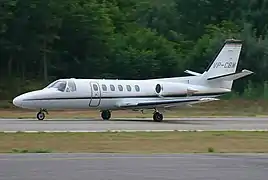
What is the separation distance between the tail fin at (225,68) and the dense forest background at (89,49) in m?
17.8

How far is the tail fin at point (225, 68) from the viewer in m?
46.2

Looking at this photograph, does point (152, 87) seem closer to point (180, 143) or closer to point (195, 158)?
point (180, 143)

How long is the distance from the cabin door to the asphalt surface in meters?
21.3

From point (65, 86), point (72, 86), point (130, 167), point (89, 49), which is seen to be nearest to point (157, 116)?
point (72, 86)

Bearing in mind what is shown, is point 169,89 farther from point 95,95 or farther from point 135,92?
point 95,95

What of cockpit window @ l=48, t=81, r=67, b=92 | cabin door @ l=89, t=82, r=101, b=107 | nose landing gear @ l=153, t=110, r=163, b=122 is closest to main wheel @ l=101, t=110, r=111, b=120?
cabin door @ l=89, t=82, r=101, b=107

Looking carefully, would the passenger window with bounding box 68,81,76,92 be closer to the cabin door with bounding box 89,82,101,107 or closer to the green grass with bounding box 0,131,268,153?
the cabin door with bounding box 89,82,101,107

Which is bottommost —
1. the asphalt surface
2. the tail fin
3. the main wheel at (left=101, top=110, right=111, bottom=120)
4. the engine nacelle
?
the main wheel at (left=101, top=110, right=111, bottom=120)

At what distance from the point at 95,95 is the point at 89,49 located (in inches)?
985

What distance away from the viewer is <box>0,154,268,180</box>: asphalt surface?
1589 centimetres

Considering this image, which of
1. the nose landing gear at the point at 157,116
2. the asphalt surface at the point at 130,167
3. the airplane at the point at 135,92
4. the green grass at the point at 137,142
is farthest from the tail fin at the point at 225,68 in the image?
the asphalt surface at the point at 130,167

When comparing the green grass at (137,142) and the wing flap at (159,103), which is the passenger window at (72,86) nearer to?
the wing flap at (159,103)

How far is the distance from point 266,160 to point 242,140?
858 centimetres

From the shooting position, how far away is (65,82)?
4234cm
